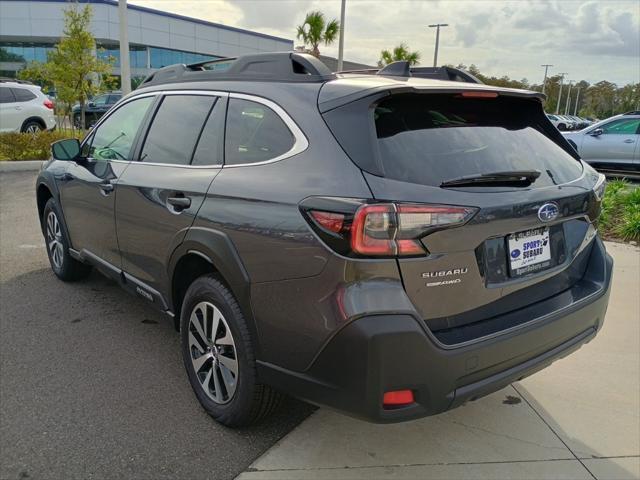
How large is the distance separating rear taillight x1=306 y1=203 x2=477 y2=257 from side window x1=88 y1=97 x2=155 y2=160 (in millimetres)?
2147

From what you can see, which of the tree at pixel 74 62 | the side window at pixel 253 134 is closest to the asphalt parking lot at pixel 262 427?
the side window at pixel 253 134

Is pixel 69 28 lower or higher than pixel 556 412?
higher

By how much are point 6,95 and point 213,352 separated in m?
15.5

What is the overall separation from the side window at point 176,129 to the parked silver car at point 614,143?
10645 mm

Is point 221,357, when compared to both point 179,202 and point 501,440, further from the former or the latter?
point 501,440

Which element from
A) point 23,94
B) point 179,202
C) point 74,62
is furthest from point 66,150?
point 23,94

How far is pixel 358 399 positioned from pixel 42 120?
16.5 meters

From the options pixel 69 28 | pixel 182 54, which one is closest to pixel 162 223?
pixel 69 28

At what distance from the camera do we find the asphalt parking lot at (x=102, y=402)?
2.60m

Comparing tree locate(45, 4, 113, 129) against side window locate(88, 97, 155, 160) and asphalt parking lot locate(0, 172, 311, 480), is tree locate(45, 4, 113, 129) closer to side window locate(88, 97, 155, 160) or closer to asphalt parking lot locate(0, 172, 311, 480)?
asphalt parking lot locate(0, 172, 311, 480)

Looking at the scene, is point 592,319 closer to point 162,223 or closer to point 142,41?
point 162,223

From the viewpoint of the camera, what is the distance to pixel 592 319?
271 centimetres

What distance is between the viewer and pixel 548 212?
7.91ft

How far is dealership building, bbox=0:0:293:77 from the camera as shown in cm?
4859
